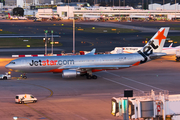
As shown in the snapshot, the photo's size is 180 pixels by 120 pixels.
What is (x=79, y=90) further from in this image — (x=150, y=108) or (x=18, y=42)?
(x=18, y=42)

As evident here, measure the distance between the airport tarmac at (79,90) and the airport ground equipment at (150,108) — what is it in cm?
761

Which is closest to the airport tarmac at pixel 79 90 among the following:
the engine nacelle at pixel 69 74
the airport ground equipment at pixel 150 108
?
the engine nacelle at pixel 69 74

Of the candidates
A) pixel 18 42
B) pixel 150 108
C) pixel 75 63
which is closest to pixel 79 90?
pixel 75 63

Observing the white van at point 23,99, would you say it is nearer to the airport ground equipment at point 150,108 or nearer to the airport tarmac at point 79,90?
the airport tarmac at point 79,90

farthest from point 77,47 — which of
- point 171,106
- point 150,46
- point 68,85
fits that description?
point 171,106

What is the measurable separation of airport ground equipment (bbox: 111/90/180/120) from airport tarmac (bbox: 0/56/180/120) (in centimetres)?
761

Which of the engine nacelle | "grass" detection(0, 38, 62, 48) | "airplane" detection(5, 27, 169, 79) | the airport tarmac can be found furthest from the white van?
"grass" detection(0, 38, 62, 48)

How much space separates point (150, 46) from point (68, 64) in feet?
50.4

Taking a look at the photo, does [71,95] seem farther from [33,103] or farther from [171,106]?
[171,106]

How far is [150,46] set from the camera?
197 ft

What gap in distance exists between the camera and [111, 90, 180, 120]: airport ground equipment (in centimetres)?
2647

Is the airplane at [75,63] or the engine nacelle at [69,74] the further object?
the airplane at [75,63]

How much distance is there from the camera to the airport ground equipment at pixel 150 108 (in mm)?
26469

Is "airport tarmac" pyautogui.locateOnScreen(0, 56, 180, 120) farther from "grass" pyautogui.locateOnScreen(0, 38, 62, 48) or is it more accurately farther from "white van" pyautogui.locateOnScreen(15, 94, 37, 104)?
"grass" pyautogui.locateOnScreen(0, 38, 62, 48)
